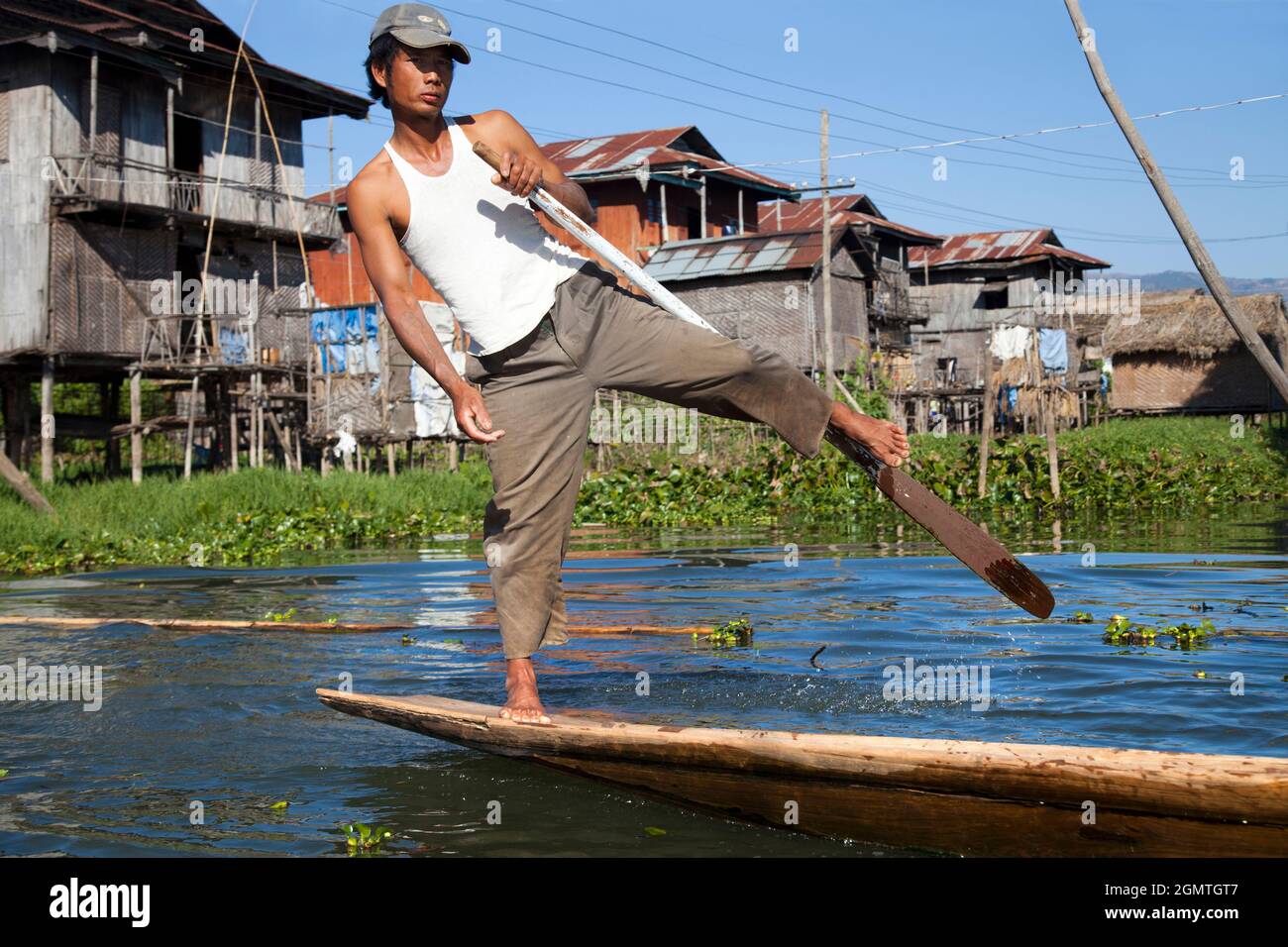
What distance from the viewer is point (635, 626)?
714 centimetres

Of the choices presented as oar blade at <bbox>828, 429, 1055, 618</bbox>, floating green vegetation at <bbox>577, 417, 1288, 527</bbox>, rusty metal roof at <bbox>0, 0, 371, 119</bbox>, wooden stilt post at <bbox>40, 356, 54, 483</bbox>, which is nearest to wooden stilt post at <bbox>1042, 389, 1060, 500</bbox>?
floating green vegetation at <bbox>577, 417, 1288, 527</bbox>

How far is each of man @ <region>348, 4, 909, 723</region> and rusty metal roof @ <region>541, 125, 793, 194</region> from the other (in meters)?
26.8

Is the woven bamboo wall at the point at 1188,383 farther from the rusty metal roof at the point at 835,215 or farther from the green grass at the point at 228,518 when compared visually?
the green grass at the point at 228,518

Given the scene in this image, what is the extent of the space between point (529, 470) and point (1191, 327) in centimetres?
2799

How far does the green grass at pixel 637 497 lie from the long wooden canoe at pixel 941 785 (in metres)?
9.45

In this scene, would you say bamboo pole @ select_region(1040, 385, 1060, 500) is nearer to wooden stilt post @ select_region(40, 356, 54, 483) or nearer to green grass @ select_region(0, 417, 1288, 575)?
green grass @ select_region(0, 417, 1288, 575)

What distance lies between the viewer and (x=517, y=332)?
168 inches

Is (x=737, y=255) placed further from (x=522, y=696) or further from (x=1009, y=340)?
(x=522, y=696)

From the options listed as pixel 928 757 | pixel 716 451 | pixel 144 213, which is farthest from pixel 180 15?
pixel 928 757

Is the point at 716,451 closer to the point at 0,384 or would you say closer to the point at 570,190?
the point at 0,384

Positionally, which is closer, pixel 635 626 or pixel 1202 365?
pixel 635 626

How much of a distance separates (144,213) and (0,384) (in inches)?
157

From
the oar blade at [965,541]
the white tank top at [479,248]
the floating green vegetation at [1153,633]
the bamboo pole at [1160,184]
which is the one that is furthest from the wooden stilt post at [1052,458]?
the white tank top at [479,248]

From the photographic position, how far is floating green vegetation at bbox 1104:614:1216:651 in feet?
20.4
